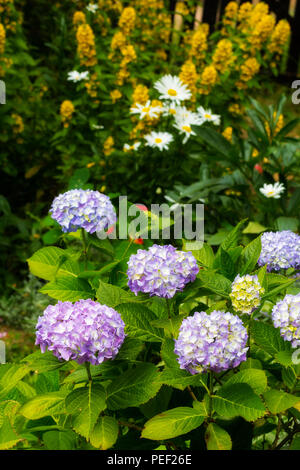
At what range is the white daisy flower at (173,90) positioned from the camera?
300 cm

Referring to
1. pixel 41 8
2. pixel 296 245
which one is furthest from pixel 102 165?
pixel 296 245

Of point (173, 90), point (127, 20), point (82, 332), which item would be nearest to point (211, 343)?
point (82, 332)

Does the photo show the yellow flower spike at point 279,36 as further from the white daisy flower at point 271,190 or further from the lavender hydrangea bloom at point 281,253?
the lavender hydrangea bloom at point 281,253

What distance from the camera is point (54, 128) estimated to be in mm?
3598

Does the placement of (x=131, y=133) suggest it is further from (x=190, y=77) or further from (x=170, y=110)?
(x=190, y=77)

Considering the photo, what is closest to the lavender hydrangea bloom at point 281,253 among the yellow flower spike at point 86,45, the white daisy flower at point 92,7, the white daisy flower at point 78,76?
the white daisy flower at point 78,76

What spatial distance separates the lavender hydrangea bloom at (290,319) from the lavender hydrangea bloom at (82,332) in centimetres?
33

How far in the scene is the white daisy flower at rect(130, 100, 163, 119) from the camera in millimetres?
2961

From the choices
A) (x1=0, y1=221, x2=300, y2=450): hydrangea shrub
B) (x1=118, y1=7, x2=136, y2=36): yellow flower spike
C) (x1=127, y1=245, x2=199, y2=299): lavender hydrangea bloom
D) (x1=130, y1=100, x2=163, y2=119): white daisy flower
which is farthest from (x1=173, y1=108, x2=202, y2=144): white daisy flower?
(x1=127, y1=245, x2=199, y2=299): lavender hydrangea bloom

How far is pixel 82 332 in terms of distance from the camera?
1.05 meters

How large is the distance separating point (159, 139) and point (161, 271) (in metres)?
1.87

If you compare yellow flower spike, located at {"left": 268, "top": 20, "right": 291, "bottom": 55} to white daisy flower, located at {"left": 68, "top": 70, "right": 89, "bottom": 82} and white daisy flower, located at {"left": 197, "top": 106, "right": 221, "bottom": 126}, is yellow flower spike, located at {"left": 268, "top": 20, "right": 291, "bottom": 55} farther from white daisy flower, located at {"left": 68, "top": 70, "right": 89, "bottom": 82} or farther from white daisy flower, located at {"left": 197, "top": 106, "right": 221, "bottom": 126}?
white daisy flower, located at {"left": 68, "top": 70, "right": 89, "bottom": 82}

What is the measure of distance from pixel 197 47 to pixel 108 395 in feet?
9.31

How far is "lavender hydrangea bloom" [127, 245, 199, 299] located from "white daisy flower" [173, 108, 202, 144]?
183 cm
